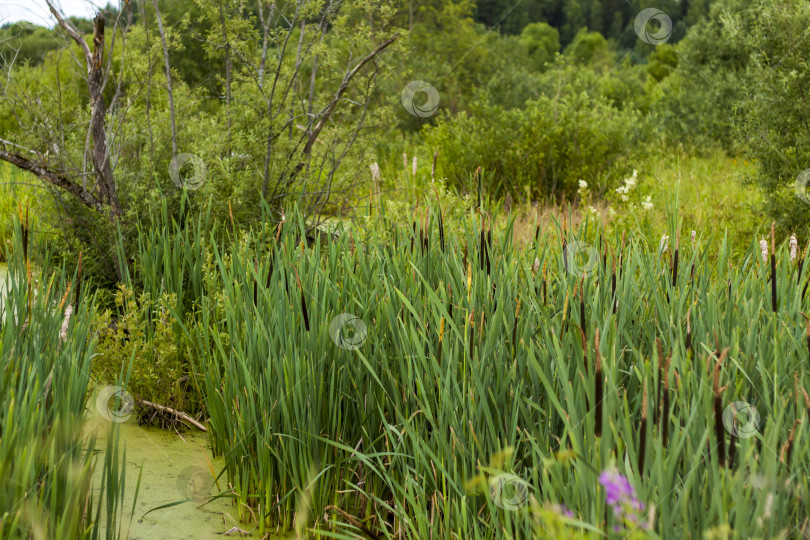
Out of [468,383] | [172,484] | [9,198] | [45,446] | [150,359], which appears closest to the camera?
[45,446]

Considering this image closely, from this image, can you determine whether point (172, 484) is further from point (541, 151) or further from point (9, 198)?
point (541, 151)

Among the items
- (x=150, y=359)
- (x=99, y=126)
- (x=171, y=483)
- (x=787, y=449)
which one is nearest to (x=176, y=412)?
(x=150, y=359)

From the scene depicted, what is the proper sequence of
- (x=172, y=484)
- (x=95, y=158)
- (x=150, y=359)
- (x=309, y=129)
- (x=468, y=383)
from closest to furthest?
(x=468, y=383), (x=172, y=484), (x=150, y=359), (x=95, y=158), (x=309, y=129)

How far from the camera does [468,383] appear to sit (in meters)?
1.95

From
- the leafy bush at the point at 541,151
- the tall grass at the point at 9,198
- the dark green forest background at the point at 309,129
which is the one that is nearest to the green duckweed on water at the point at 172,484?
the dark green forest background at the point at 309,129

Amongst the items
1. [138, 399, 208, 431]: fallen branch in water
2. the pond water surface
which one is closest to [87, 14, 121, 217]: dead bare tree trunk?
[138, 399, 208, 431]: fallen branch in water

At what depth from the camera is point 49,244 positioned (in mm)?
3719

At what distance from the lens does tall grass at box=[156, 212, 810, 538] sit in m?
1.57

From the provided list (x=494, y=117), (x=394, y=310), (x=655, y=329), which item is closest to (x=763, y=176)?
(x=494, y=117)

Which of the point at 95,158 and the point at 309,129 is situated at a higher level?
the point at 309,129

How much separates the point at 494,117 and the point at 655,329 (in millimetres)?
5577

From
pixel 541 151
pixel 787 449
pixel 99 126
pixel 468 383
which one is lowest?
pixel 468 383

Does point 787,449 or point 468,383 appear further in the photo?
point 468,383

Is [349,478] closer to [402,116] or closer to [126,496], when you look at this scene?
[126,496]
